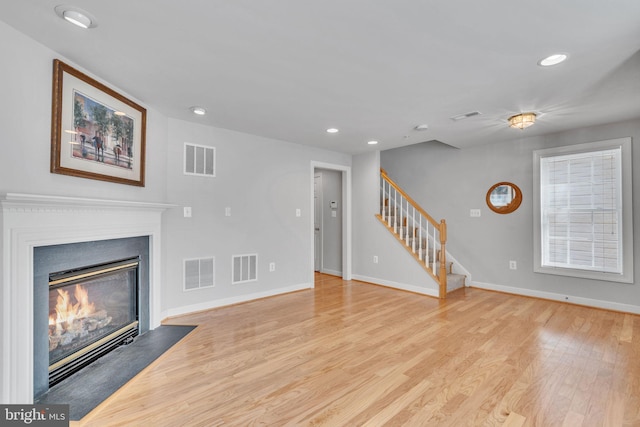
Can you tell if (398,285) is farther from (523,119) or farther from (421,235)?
(523,119)

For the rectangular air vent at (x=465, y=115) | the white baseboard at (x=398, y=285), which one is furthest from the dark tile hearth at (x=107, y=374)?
the rectangular air vent at (x=465, y=115)

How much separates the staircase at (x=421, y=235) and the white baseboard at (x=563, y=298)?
0.43m

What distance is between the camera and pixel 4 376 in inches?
68.8

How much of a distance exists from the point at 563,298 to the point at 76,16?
5963 millimetres

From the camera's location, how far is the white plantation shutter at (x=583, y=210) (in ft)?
12.7

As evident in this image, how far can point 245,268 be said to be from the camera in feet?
13.9

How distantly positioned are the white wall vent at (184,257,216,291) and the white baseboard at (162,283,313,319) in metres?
0.23

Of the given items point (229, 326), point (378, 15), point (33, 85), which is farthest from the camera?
point (229, 326)

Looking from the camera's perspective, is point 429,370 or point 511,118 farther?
point 511,118

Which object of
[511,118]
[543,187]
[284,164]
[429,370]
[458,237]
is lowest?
[429,370]

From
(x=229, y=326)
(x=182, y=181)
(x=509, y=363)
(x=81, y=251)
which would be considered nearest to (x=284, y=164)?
(x=182, y=181)

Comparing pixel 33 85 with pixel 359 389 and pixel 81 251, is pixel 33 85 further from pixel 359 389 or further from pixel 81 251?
pixel 359 389

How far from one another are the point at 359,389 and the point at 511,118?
3.38 m

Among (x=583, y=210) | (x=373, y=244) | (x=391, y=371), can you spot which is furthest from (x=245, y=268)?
(x=583, y=210)
